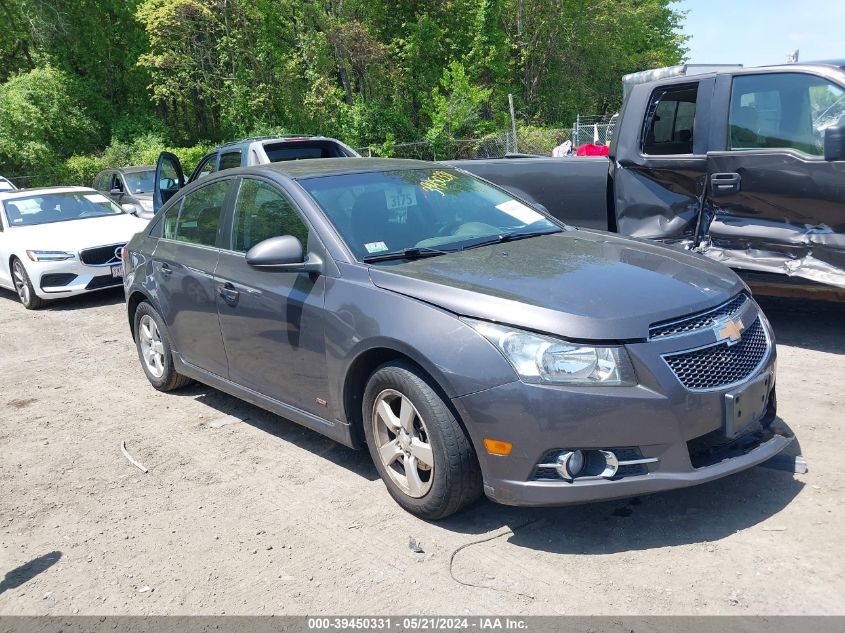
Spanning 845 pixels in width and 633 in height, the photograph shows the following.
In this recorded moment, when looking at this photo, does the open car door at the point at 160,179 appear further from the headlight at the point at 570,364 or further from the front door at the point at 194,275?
the headlight at the point at 570,364

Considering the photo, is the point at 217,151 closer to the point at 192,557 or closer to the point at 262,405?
the point at 262,405

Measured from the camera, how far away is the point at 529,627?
2945 mm

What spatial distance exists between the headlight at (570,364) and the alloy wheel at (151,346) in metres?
3.44

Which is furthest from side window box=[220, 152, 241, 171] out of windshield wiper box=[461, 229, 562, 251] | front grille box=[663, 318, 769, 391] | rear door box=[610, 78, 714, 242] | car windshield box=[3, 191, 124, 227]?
front grille box=[663, 318, 769, 391]

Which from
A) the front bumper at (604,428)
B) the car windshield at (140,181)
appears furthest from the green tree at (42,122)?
the front bumper at (604,428)

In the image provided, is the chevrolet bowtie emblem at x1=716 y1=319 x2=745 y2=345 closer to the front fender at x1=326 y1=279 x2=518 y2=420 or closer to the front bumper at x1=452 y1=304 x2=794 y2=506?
the front bumper at x1=452 y1=304 x2=794 y2=506

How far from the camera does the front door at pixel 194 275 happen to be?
501cm

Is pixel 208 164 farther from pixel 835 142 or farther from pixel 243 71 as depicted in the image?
pixel 243 71

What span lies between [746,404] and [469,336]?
1252 mm

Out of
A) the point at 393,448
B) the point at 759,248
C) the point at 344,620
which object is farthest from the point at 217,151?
the point at 344,620

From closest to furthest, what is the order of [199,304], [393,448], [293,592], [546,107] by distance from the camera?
[293,592] → [393,448] → [199,304] → [546,107]

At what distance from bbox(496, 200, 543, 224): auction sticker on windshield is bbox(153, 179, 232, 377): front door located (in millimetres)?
1769

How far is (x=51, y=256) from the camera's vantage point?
32.8 ft

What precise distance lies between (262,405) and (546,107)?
35.4 m
